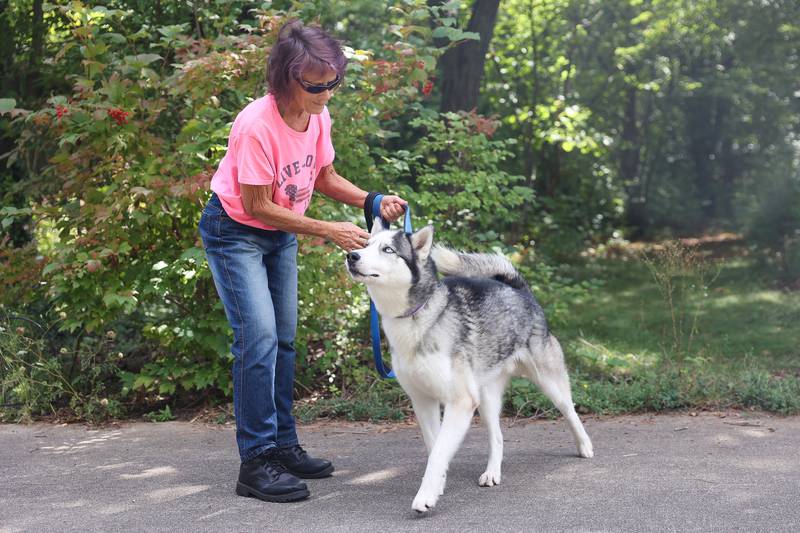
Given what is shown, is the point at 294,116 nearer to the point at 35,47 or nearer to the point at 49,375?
the point at 49,375

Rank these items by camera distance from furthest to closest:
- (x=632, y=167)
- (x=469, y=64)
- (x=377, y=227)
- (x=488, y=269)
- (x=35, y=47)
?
(x=632, y=167), (x=469, y=64), (x=35, y=47), (x=488, y=269), (x=377, y=227)

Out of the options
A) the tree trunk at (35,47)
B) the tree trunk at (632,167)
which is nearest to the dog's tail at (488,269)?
the tree trunk at (35,47)

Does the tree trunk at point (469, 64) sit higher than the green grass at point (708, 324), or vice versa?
the tree trunk at point (469, 64)

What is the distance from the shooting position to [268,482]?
4168mm

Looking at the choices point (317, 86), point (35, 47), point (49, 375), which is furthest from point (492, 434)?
point (35, 47)

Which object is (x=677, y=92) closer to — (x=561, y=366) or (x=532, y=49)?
(x=532, y=49)

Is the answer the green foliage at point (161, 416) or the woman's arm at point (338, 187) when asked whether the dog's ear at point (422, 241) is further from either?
the green foliage at point (161, 416)

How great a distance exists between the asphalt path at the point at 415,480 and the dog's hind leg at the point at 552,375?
0.79 ft

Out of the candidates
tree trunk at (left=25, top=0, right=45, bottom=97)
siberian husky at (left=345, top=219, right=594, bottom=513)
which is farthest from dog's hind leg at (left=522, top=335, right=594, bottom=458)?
tree trunk at (left=25, top=0, right=45, bottom=97)

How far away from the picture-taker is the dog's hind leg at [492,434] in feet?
14.5

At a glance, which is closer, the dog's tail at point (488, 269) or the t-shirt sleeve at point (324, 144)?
the t-shirt sleeve at point (324, 144)

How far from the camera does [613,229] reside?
16938mm

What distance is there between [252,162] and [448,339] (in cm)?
123

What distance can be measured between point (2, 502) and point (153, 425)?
69.1 inches
